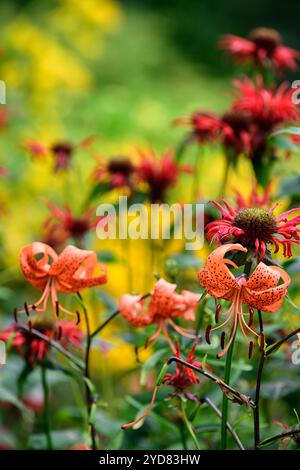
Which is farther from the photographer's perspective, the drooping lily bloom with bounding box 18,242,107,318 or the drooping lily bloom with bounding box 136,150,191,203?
the drooping lily bloom with bounding box 136,150,191,203

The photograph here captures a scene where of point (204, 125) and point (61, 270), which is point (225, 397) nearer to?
point (61, 270)

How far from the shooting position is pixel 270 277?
534 mm

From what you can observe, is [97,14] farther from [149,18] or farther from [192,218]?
[149,18]

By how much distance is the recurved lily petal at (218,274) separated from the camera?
0.54 meters

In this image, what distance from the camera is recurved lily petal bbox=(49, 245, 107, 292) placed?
2.04 ft

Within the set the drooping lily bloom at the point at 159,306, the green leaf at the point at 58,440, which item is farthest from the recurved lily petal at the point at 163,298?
the green leaf at the point at 58,440

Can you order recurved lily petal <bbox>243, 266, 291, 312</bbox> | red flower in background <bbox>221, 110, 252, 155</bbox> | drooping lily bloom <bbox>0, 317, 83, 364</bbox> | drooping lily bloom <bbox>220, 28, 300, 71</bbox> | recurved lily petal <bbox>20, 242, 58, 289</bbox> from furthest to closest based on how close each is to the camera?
drooping lily bloom <bbox>220, 28, 300, 71</bbox> → red flower in background <bbox>221, 110, 252, 155</bbox> → drooping lily bloom <bbox>0, 317, 83, 364</bbox> → recurved lily petal <bbox>20, 242, 58, 289</bbox> → recurved lily petal <bbox>243, 266, 291, 312</bbox>

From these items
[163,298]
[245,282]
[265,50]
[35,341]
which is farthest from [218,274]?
[265,50]

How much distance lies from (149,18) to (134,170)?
158 inches

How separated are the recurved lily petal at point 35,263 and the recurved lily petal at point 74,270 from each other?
12mm

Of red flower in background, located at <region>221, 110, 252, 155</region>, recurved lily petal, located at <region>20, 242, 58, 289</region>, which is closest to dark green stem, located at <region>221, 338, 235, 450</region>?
recurved lily petal, located at <region>20, 242, 58, 289</region>

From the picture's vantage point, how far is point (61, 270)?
63cm

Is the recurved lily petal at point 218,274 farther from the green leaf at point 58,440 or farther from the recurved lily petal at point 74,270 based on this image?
the green leaf at point 58,440

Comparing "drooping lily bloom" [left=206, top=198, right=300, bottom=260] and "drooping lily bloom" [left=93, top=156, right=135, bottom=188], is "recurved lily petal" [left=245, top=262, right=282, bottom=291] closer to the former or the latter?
"drooping lily bloom" [left=206, top=198, right=300, bottom=260]
